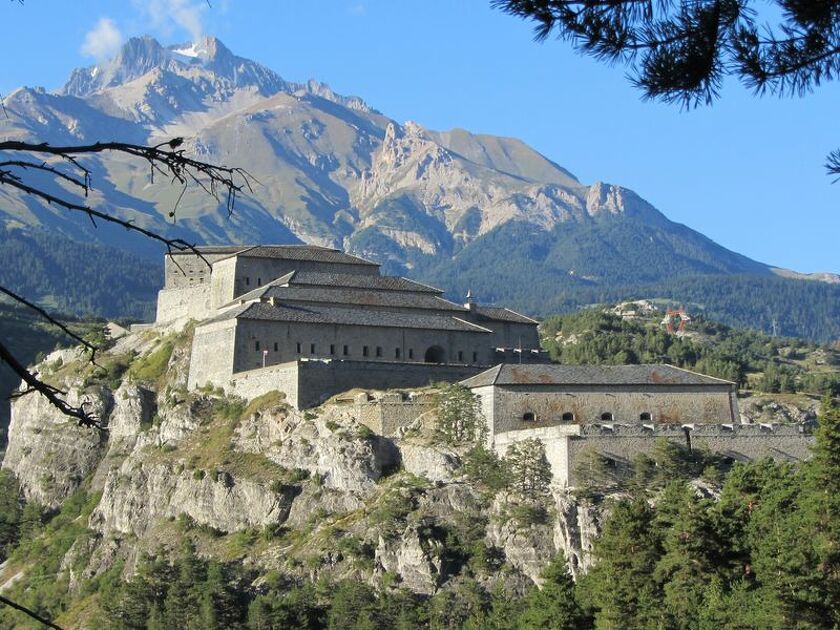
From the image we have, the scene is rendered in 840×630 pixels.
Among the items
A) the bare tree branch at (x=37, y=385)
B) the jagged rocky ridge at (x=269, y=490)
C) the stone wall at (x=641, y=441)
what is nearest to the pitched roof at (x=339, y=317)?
the jagged rocky ridge at (x=269, y=490)

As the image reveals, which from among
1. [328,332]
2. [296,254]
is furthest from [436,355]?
[296,254]

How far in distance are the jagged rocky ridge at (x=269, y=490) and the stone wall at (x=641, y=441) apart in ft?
A: 7.13

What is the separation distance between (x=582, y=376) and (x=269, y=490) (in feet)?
Result: 62.2

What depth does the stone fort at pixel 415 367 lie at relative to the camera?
257 ft

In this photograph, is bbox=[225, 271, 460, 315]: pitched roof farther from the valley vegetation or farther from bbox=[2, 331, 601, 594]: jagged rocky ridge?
the valley vegetation

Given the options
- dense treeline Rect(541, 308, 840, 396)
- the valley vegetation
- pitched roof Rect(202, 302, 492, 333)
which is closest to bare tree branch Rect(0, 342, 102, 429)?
the valley vegetation

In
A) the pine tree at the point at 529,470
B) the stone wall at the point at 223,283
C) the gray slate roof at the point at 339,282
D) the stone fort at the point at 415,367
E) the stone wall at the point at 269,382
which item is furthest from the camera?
the stone wall at the point at 223,283

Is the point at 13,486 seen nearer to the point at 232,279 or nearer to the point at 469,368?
the point at 232,279

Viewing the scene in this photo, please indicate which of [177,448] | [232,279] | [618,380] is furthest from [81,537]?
[618,380]

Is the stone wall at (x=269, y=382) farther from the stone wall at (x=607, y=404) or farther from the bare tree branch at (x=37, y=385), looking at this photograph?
the bare tree branch at (x=37, y=385)

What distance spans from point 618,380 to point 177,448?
2924 cm

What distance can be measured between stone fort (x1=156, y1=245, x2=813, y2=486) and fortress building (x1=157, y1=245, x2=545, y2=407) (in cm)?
9

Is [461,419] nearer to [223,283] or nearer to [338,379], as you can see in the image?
[338,379]

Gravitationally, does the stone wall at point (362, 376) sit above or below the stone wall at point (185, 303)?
below
